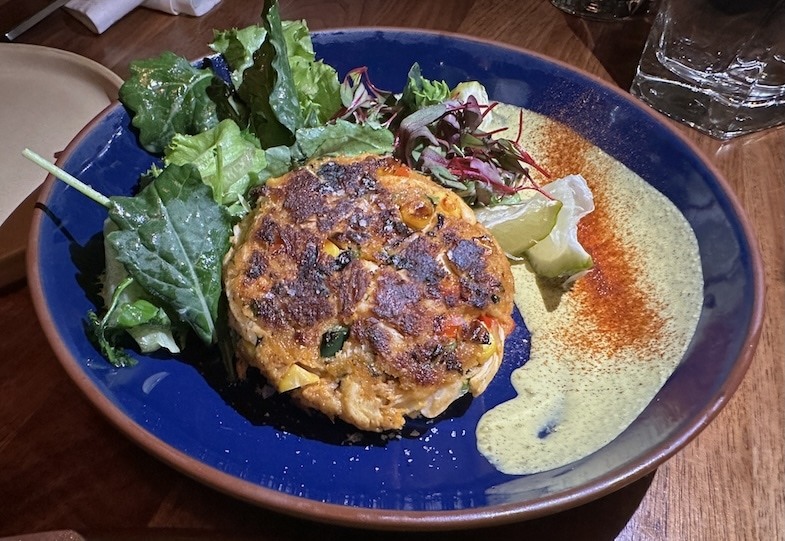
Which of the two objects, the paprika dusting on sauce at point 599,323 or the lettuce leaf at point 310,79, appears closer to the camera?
the paprika dusting on sauce at point 599,323

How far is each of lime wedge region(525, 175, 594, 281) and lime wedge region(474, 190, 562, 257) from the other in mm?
22

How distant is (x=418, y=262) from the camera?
1288 millimetres

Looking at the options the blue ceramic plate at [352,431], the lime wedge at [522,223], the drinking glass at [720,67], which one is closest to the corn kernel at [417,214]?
the lime wedge at [522,223]

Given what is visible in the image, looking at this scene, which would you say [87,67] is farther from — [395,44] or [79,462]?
[79,462]

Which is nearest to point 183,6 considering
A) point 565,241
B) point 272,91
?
point 272,91

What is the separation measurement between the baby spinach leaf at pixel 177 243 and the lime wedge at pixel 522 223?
641 mm

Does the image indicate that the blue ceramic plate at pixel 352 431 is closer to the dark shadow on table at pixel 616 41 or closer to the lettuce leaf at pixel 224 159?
the lettuce leaf at pixel 224 159

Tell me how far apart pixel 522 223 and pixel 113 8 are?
6.01 feet

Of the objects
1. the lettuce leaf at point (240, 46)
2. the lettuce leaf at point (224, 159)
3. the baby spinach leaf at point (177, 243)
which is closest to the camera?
the baby spinach leaf at point (177, 243)

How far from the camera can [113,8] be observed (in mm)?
2445

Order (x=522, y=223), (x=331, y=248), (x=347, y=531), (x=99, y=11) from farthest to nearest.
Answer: (x=99, y=11)
(x=522, y=223)
(x=331, y=248)
(x=347, y=531)

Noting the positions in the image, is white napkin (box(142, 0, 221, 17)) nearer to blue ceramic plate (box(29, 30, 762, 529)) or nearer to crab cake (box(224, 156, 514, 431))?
blue ceramic plate (box(29, 30, 762, 529))

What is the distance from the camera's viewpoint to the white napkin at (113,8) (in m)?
2.43

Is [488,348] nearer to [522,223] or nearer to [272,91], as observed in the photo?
[522,223]
